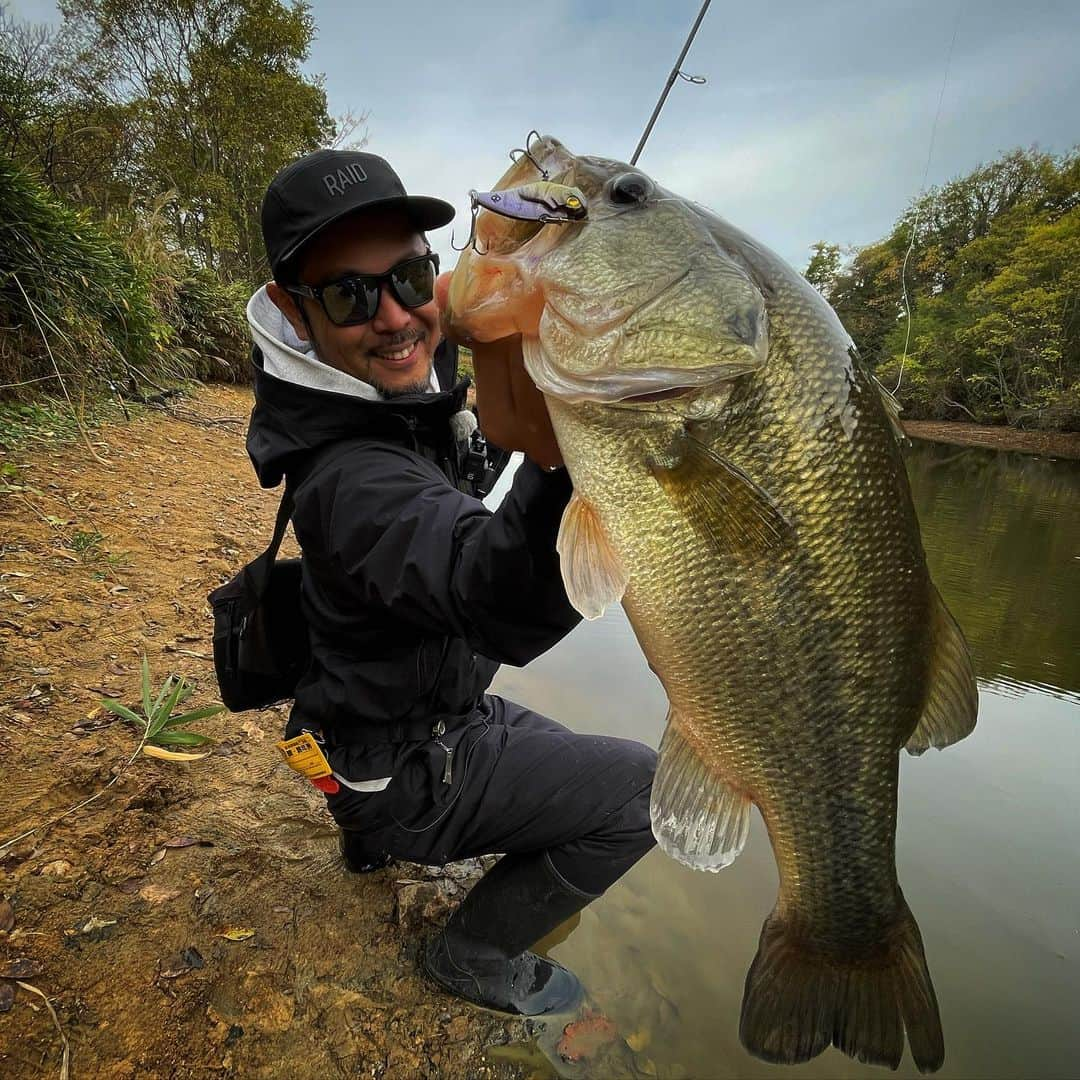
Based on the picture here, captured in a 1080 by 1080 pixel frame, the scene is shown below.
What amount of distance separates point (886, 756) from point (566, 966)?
156 cm

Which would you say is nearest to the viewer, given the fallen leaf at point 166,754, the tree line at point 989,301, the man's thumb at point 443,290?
the man's thumb at point 443,290

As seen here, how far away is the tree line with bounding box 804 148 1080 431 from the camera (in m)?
27.6

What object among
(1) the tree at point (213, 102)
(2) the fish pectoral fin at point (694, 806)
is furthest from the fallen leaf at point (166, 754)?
(1) the tree at point (213, 102)

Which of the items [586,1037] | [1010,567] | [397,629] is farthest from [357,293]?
[1010,567]

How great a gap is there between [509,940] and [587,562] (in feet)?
4.75

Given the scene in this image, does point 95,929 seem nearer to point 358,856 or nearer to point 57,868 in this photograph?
point 57,868

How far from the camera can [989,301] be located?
30.2 metres

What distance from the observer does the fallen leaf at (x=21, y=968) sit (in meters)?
1.70

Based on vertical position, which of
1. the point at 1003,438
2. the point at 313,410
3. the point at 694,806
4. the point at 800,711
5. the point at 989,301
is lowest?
the point at 694,806

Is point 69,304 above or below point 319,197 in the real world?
below

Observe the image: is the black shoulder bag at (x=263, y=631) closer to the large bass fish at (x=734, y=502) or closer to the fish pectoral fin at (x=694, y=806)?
the large bass fish at (x=734, y=502)

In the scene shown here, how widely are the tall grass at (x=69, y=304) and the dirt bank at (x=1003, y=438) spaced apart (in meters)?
23.1

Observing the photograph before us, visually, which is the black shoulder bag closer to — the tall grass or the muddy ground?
the muddy ground

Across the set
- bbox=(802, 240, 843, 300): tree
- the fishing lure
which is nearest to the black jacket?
the fishing lure
